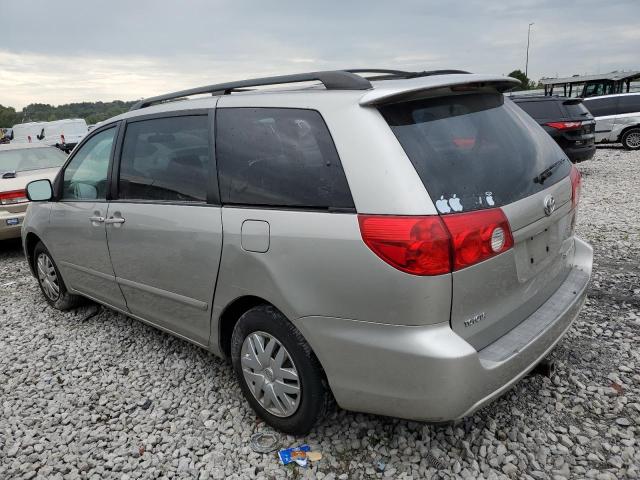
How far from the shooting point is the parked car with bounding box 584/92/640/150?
1466 cm

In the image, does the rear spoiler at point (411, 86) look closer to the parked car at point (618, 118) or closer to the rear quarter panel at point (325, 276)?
the rear quarter panel at point (325, 276)

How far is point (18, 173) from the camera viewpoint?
7.19 metres

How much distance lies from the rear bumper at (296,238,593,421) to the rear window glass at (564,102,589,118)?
9.85m

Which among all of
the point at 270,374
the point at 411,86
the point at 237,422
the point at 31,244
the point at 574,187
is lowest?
the point at 237,422

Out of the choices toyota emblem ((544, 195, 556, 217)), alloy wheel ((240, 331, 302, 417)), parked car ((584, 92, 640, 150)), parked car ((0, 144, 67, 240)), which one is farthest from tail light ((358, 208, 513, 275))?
parked car ((584, 92, 640, 150))

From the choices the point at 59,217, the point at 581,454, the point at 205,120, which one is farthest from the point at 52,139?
the point at 581,454

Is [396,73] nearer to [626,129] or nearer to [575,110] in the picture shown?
[575,110]

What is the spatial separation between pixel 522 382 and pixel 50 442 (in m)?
2.68

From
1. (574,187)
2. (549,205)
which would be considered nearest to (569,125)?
(574,187)

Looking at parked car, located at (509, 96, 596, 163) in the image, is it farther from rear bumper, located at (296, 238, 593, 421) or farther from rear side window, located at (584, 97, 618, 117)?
rear bumper, located at (296, 238, 593, 421)

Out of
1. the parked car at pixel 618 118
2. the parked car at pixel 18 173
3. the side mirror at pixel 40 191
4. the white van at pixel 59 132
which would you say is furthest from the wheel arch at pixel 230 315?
the white van at pixel 59 132

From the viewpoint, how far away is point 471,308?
6.72 ft

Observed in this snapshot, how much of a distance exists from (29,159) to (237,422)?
6.85 metres

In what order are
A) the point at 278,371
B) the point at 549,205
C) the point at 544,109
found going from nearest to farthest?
the point at 549,205 → the point at 278,371 → the point at 544,109
